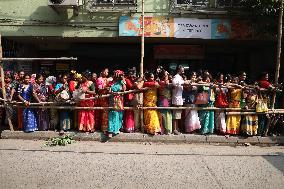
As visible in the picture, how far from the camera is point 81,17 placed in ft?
36.6

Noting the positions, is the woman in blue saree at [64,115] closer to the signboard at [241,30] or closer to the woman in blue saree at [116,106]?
the woman in blue saree at [116,106]

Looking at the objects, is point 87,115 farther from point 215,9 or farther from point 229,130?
point 215,9

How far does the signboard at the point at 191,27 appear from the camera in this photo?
35.9 ft

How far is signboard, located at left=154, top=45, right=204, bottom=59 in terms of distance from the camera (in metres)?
12.4

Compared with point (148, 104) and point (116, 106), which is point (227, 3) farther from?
point (116, 106)

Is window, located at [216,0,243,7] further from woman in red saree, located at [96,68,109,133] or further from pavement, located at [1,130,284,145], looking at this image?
woman in red saree, located at [96,68,109,133]

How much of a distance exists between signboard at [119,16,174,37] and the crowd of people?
3047 millimetres

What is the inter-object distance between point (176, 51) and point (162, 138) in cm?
529

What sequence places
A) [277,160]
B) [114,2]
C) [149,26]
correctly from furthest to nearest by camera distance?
[114,2] → [149,26] → [277,160]

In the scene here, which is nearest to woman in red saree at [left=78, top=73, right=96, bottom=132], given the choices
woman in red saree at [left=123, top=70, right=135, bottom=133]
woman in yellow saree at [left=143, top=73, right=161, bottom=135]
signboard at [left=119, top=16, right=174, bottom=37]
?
woman in red saree at [left=123, top=70, right=135, bottom=133]

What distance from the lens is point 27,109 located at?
820 cm

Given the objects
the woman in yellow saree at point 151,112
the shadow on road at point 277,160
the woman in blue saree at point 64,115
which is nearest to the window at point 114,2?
the woman in blue saree at point 64,115

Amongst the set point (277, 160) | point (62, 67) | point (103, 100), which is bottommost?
point (277, 160)

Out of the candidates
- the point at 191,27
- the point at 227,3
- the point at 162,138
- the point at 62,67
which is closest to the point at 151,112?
the point at 162,138
